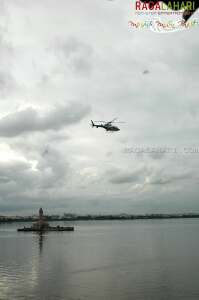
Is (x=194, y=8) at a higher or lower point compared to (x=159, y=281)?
higher

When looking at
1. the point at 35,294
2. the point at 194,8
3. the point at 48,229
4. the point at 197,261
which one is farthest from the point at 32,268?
the point at 48,229

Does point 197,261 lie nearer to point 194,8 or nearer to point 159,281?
point 159,281

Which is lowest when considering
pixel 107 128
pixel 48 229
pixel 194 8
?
pixel 48 229

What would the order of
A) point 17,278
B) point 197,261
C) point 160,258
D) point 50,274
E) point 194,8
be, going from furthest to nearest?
point 160,258
point 197,261
point 50,274
point 17,278
point 194,8

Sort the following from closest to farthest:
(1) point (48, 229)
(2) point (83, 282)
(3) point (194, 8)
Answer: (3) point (194, 8)
(2) point (83, 282)
(1) point (48, 229)

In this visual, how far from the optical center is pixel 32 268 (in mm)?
64688

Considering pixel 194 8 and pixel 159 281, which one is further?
pixel 159 281

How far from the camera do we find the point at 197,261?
71.0 meters

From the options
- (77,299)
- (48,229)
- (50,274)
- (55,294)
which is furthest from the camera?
(48,229)

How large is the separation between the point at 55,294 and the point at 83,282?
7.84m

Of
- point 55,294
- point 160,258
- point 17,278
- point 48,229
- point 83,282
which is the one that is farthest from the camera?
point 48,229

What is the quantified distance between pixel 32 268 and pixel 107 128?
27.5m

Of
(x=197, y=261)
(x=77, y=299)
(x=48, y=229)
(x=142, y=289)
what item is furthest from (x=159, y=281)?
(x=48, y=229)

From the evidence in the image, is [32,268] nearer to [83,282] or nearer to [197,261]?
[83,282]
